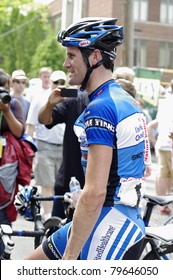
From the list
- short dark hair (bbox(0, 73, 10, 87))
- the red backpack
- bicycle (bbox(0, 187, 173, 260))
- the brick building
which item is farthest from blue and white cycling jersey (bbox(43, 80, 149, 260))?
the brick building

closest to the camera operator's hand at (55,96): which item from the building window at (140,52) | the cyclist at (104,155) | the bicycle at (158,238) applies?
the bicycle at (158,238)

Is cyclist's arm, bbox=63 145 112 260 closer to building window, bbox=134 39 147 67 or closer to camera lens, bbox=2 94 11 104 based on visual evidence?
camera lens, bbox=2 94 11 104

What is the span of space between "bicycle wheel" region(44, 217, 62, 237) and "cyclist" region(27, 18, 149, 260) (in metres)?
1.77

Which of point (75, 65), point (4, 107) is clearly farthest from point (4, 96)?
point (75, 65)

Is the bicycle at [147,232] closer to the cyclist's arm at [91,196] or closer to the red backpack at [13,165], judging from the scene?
the red backpack at [13,165]

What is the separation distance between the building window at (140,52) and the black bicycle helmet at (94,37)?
4805cm

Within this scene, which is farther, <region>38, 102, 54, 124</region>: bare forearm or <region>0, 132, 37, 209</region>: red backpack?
<region>0, 132, 37, 209</region>: red backpack

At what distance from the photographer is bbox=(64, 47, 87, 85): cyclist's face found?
10.5ft

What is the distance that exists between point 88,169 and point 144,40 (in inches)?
1940

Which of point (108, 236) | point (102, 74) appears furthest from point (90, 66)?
point (108, 236)

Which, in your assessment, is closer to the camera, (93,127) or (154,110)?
(93,127)
